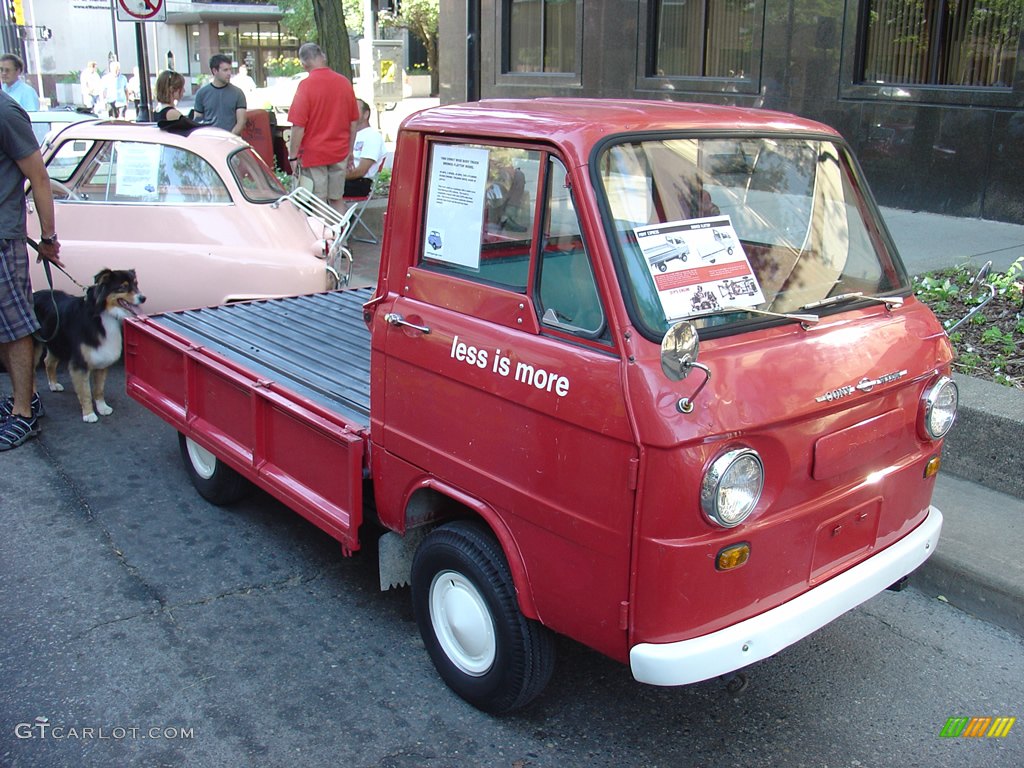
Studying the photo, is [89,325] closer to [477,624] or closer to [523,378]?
[477,624]

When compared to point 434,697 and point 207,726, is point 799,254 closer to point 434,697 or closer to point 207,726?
point 434,697

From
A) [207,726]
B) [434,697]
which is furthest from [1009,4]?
[207,726]

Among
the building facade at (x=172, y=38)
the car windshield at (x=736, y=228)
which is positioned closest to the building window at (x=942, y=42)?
the car windshield at (x=736, y=228)

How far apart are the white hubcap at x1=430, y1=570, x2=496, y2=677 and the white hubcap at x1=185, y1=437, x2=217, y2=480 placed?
2.07 m

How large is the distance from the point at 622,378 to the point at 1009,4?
30.2 feet

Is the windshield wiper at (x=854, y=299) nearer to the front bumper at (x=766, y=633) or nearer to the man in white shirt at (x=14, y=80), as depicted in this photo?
the front bumper at (x=766, y=633)

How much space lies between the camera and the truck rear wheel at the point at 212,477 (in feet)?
16.9

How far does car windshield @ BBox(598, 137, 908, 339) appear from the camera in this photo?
2.98 meters

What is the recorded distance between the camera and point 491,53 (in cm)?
1652

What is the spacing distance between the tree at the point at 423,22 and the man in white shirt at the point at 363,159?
32071mm

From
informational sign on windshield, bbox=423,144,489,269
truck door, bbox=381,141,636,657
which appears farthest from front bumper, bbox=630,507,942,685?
informational sign on windshield, bbox=423,144,489,269

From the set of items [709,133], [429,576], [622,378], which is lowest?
[429,576]

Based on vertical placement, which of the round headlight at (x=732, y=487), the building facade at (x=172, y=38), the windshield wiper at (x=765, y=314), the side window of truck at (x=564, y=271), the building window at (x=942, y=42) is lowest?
the round headlight at (x=732, y=487)

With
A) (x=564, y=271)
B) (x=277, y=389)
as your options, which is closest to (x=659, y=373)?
(x=564, y=271)
